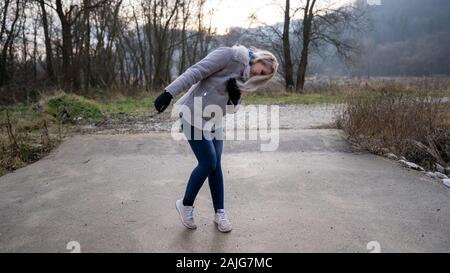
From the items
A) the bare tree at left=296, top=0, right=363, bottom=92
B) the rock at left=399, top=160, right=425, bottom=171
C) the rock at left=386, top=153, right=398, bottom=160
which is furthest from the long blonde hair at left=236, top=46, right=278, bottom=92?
the bare tree at left=296, top=0, right=363, bottom=92

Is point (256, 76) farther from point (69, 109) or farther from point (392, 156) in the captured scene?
point (69, 109)

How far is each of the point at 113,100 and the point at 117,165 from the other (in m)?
10.0

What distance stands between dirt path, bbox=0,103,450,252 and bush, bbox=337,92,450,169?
48 centimetres

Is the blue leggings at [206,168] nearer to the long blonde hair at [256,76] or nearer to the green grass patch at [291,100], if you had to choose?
the long blonde hair at [256,76]

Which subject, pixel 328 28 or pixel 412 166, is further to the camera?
pixel 328 28

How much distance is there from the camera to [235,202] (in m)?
3.86

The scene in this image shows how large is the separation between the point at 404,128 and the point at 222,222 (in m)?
3.99

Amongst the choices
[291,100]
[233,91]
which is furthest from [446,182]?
[291,100]

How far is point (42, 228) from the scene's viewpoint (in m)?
3.21

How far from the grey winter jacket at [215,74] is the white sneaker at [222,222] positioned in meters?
0.83

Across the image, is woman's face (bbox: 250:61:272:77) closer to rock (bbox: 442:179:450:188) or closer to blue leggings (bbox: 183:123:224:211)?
blue leggings (bbox: 183:123:224:211)

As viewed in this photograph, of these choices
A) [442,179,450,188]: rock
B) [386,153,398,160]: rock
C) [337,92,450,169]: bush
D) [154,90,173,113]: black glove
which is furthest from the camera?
[337,92,450,169]: bush

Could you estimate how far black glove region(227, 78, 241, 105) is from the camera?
2855 millimetres

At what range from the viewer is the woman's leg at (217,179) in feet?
10.00
